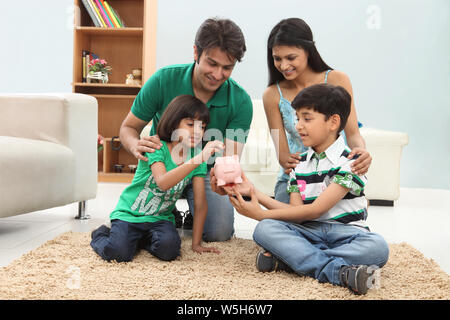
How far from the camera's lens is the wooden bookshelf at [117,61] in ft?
10.5

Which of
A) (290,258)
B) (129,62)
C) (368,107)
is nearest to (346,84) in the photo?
(290,258)

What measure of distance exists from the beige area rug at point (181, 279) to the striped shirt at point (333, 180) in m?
0.19

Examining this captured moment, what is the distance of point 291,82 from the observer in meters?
1.57

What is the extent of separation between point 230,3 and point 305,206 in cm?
247

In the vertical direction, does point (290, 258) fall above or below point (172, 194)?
below

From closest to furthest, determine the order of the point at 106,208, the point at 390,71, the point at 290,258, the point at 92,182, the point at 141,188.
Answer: the point at 290,258, the point at 141,188, the point at 92,182, the point at 106,208, the point at 390,71

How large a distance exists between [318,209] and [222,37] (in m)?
0.57

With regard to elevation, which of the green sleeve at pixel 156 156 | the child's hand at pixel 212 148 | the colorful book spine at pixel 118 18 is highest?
the colorful book spine at pixel 118 18

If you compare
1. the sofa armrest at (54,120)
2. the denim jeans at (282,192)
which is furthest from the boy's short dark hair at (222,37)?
the sofa armrest at (54,120)

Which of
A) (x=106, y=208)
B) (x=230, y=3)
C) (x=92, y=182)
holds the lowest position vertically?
(x=106, y=208)

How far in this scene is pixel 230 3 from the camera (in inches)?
130

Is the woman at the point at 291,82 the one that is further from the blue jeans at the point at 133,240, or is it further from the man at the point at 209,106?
the blue jeans at the point at 133,240
